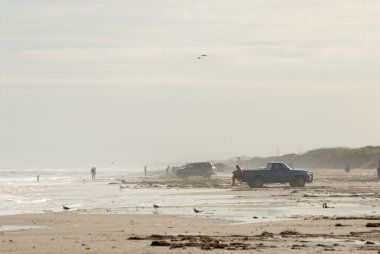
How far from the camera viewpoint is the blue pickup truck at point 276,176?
53.2 m

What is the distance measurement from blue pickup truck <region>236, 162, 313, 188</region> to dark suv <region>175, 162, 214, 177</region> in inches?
1137

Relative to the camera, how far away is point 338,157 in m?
145

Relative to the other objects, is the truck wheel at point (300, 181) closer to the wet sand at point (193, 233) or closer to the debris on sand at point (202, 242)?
the wet sand at point (193, 233)

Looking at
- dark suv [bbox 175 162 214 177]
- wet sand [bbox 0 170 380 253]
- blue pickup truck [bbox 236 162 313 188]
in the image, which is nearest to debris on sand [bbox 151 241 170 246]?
wet sand [bbox 0 170 380 253]

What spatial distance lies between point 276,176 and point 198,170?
3047 cm

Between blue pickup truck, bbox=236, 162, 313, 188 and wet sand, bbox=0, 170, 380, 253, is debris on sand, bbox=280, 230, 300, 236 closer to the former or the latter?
wet sand, bbox=0, 170, 380, 253

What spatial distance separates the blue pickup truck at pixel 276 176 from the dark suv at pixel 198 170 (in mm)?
28887

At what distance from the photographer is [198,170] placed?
274 ft

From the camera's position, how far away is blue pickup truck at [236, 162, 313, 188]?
53188mm

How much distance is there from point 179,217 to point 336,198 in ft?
39.9

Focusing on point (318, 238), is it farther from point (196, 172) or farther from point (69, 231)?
point (196, 172)

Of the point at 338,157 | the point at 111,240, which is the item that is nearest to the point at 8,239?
the point at 111,240

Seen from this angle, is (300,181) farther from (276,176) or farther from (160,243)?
(160,243)

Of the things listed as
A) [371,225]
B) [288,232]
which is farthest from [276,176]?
[288,232]
